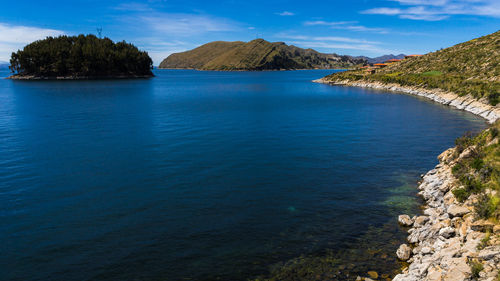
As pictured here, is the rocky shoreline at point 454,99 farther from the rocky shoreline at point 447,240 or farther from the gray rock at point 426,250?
the gray rock at point 426,250

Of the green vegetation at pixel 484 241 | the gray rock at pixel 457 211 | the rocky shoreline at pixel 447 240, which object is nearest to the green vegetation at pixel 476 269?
the rocky shoreline at pixel 447 240

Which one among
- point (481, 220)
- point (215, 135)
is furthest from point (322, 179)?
point (215, 135)

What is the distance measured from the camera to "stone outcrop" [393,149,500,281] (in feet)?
44.9

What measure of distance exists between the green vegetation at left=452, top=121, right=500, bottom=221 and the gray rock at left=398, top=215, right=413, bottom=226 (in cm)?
355

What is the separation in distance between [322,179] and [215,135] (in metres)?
22.2

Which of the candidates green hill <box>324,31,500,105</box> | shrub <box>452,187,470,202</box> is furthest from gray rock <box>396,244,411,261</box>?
green hill <box>324,31,500,105</box>

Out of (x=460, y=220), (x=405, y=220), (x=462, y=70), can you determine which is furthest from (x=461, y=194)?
(x=462, y=70)

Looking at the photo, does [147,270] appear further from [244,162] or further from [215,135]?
[215,135]

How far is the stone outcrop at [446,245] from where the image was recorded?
13688 millimetres

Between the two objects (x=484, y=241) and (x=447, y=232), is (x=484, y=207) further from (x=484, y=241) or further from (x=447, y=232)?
(x=484, y=241)

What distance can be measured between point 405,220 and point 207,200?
14222mm

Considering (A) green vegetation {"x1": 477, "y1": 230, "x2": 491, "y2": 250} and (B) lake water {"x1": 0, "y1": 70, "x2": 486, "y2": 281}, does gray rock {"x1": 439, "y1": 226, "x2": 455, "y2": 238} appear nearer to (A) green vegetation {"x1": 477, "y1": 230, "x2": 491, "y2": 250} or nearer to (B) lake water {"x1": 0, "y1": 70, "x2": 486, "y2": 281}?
(A) green vegetation {"x1": 477, "y1": 230, "x2": 491, "y2": 250}

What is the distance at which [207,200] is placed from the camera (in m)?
25.6

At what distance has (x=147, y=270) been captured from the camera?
17188 millimetres
